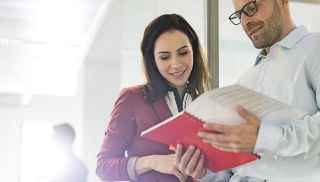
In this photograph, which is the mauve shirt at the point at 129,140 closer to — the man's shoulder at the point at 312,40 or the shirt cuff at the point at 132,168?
the shirt cuff at the point at 132,168

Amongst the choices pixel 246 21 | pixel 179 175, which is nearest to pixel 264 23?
pixel 246 21

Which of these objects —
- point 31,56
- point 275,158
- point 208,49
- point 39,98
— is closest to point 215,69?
point 208,49

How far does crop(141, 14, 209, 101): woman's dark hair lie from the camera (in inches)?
54.3

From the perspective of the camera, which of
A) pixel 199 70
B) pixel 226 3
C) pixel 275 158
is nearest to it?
pixel 275 158

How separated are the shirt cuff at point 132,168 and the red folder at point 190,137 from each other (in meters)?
0.21

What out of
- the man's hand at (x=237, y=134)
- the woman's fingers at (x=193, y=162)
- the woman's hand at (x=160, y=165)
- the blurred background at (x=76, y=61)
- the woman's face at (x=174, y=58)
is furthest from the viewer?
the blurred background at (x=76, y=61)

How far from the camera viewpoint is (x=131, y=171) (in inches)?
51.1

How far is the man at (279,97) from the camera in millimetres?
992

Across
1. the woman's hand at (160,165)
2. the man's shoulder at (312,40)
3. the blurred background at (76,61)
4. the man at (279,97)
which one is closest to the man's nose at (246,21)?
the man at (279,97)

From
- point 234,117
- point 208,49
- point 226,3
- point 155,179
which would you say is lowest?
point 155,179

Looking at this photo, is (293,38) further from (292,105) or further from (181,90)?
(181,90)

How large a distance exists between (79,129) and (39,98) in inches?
62.7

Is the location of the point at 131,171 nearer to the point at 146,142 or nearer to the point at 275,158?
the point at 146,142

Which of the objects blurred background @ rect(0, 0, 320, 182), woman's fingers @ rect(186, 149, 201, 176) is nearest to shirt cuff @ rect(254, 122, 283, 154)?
woman's fingers @ rect(186, 149, 201, 176)
